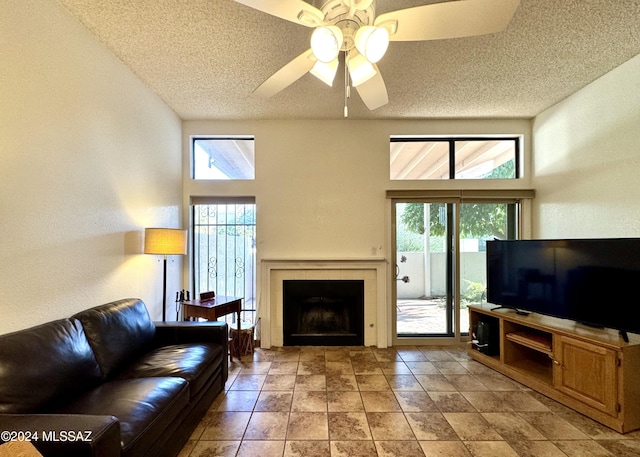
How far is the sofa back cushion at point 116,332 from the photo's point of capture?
6.28ft

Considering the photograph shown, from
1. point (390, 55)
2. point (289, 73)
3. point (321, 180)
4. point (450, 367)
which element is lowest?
point (450, 367)

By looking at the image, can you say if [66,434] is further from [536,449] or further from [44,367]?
[536,449]

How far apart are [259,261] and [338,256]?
3.50 ft

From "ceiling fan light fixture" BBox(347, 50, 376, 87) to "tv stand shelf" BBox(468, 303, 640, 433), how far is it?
2629 millimetres

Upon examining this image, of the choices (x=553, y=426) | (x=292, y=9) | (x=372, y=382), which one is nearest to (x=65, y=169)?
(x=292, y=9)

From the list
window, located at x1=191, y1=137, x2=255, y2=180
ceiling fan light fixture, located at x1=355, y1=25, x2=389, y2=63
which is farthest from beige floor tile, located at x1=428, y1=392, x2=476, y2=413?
window, located at x1=191, y1=137, x2=255, y2=180

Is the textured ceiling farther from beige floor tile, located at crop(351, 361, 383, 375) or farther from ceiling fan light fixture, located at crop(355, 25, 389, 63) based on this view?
beige floor tile, located at crop(351, 361, 383, 375)

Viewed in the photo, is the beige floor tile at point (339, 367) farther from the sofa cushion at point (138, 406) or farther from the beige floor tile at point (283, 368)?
the sofa cushion at point (138, 406)

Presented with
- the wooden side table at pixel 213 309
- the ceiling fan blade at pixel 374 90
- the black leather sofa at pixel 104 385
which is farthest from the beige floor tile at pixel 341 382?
the ceiling fan blade at pixel 374 90

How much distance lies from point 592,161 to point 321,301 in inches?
134

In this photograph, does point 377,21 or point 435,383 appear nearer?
point 377,21

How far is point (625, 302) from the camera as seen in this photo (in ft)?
7.11

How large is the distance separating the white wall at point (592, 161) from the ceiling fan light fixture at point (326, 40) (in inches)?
115

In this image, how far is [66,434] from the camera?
1082 millimetres
